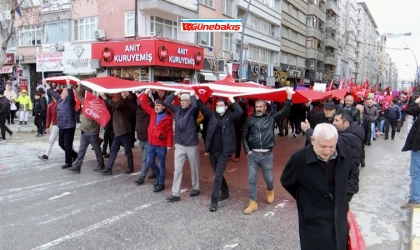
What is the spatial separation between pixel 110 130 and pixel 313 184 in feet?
24.7

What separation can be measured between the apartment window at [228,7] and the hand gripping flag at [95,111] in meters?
22.3

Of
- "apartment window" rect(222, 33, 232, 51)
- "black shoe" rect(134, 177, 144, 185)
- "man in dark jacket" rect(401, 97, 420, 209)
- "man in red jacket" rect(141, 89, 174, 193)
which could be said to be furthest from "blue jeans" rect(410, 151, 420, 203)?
"apartment window" rect(222, 33, 232, 51)

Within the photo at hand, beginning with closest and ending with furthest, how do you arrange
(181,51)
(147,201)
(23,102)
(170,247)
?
(170,247) < (147,201) < (23,102) < (181,51)

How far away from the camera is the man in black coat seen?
2.93 meters

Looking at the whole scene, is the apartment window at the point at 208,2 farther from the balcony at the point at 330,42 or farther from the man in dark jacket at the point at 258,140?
the balcony at the point at 330,42

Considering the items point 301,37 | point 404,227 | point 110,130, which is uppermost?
point 301,37

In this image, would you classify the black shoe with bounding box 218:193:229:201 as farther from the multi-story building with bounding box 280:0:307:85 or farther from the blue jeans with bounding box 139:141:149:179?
the multi-story building with bounding box 280:0:307:85

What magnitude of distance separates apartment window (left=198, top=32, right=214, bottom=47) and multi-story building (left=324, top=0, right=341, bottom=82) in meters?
36.8

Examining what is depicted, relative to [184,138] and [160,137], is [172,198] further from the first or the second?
[160,137]

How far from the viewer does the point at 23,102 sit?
16.6 meters

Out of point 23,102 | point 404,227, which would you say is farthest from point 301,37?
point 404,227

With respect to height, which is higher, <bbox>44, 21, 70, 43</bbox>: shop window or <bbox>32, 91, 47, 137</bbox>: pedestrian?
<bbox>44, 21, 70, 43</bbox>: shop window

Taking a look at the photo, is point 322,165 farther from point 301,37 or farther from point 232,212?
point 301,37

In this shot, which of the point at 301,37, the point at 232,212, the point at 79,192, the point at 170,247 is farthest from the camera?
the point at 301,37
